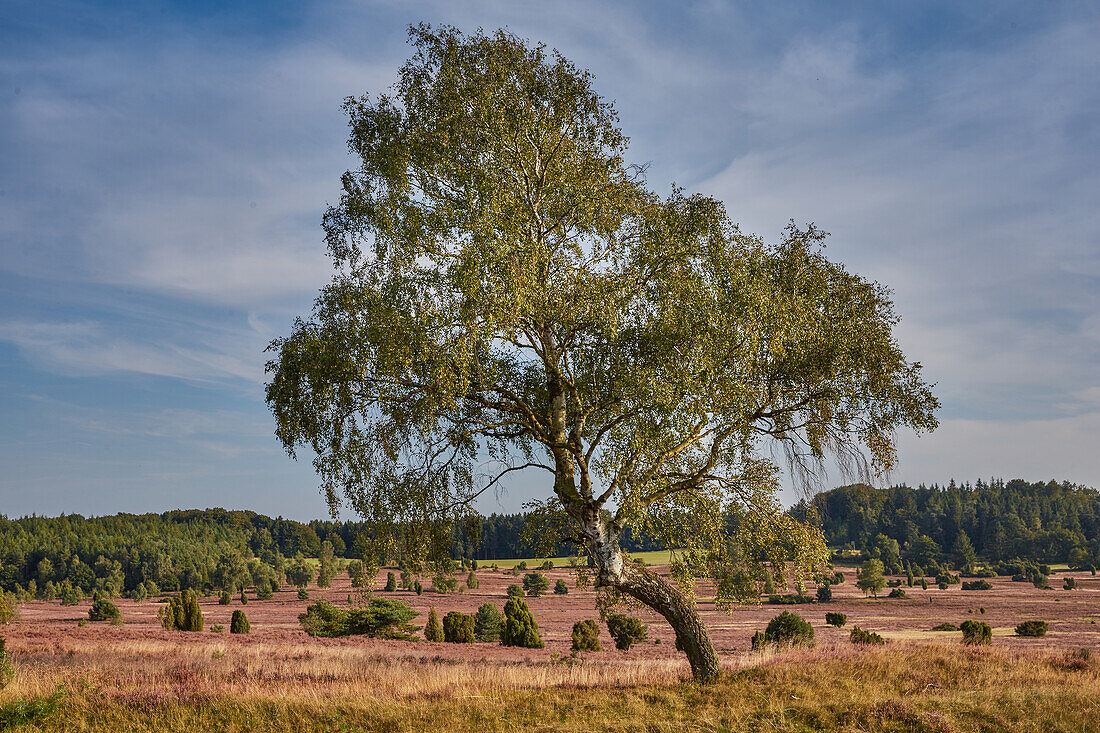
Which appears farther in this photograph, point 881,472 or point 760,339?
point 881,472

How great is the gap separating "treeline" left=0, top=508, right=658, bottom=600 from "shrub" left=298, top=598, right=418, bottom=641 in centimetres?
4843

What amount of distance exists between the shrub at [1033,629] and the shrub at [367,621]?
3849cm

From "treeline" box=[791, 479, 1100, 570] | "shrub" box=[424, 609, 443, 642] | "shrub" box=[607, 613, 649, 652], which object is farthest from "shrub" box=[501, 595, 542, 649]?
"treeline" box=[791, 479, 1100, 570]

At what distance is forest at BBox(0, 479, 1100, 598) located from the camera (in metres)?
102

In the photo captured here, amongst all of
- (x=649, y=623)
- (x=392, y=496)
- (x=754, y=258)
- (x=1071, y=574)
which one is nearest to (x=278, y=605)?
(x=649, y=623)

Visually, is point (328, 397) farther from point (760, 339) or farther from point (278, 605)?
point (278, 605)

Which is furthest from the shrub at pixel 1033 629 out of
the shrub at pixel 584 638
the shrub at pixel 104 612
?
the shrub at pixel 104 612

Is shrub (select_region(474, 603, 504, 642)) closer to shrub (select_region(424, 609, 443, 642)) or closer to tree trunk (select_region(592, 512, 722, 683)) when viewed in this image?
shrub (select_region(424, 609, 443, 642))

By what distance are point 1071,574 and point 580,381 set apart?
131957 mm

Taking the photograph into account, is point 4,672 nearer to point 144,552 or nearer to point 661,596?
point 661,596

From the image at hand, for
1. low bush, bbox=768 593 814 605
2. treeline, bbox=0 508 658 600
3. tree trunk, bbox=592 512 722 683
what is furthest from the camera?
treeline, bbox=0 508 658 600

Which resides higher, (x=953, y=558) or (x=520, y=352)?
(x=520, y=352)

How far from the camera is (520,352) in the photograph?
14.2 metres

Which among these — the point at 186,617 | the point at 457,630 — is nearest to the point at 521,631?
the point at 457,630
